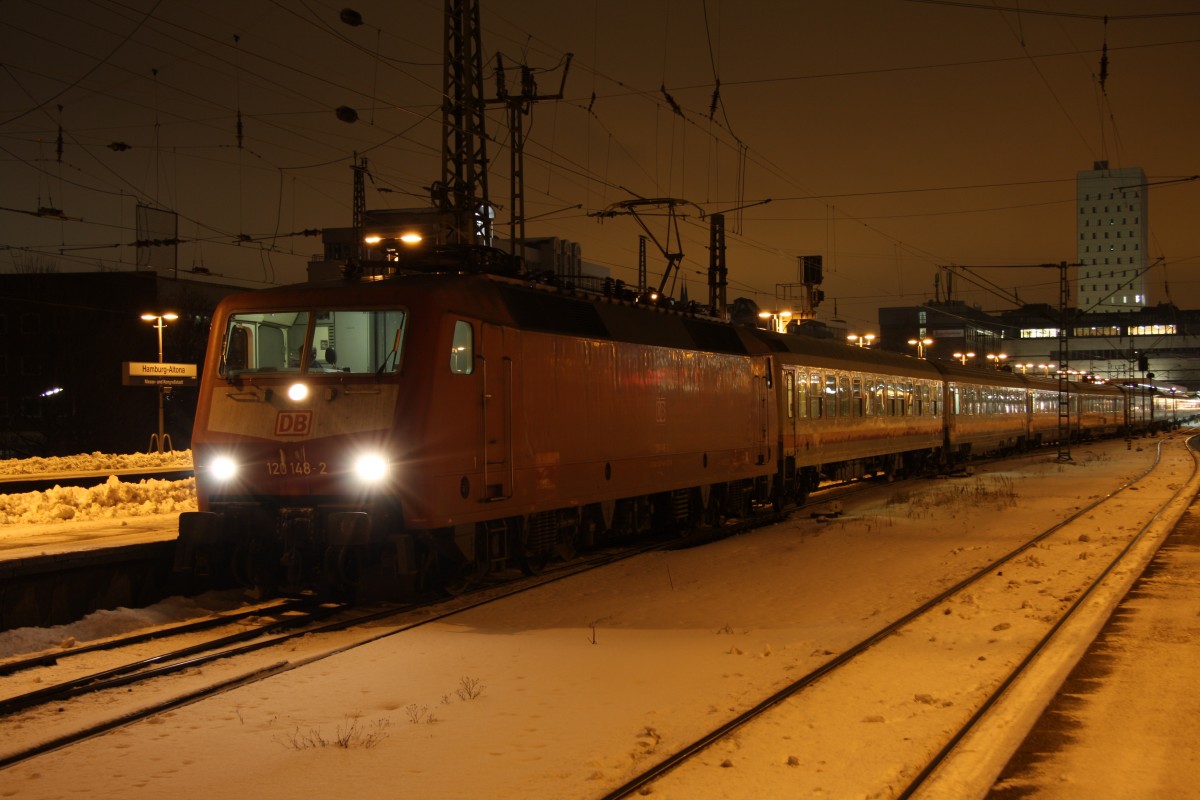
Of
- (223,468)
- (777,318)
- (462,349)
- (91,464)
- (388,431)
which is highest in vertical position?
(777,318)

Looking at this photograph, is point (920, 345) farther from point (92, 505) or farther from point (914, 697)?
A: point (914, 697)

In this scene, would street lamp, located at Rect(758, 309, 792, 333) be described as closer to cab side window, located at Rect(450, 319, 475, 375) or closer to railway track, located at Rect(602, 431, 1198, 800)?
railway track, located at Rect(602, 431, 1198, 800)

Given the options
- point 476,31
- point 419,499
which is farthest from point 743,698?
point 476,31

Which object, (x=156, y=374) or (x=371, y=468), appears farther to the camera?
(x=156, y=374)

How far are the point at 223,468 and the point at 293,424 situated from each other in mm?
1082

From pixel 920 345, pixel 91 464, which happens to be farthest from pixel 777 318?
pixel 91 464

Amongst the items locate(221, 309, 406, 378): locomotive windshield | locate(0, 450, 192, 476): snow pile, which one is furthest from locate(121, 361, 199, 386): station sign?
locate(221, 309, 406, 378): locomotive windshield

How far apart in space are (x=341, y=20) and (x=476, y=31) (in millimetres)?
4634

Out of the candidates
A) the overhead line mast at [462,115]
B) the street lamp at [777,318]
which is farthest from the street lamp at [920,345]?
the overhead line mast at [462,115]

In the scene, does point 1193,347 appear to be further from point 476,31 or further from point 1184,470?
point 476,31

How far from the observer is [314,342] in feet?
39.5

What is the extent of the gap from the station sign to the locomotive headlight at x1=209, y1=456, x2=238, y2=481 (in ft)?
87.3

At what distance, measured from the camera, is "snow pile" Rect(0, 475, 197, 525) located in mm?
20000

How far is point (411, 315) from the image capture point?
38.2 ft
